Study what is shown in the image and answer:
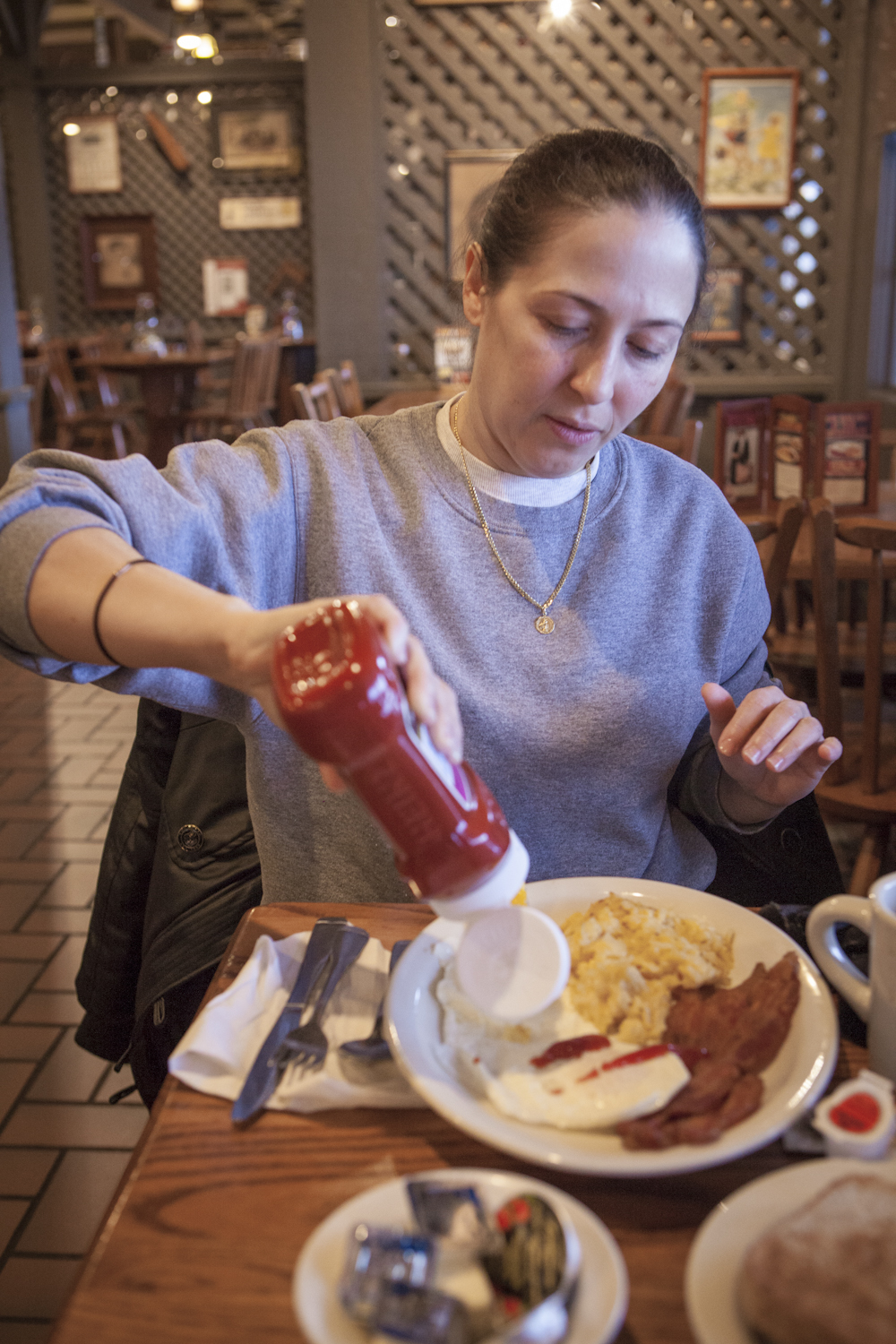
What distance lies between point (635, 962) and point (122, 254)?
9.60 m

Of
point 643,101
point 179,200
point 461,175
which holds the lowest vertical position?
point 461,175

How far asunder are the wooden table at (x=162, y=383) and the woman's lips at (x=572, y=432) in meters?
6.31

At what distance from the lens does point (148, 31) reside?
8.02 m

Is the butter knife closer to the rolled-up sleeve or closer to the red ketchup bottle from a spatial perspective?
the red ketchup bottle

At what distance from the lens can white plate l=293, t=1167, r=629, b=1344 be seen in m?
0.48

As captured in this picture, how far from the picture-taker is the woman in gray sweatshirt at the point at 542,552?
1.00 m

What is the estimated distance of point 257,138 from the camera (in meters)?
8.79

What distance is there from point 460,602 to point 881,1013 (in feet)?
1.95

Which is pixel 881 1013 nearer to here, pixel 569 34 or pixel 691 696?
pixel 691 696

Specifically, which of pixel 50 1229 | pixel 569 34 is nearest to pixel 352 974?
pixel 50 1229

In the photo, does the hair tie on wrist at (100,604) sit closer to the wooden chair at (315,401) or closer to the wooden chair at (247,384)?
the wooden chair at (315,401)

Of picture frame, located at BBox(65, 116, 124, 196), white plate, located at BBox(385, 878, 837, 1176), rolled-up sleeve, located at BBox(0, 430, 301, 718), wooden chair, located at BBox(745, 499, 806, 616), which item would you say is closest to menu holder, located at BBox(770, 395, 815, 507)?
wooden chair, located at BBox(745, 499, 806, 616)

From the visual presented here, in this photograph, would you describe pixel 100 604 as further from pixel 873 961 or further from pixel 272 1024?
pixel 873 961

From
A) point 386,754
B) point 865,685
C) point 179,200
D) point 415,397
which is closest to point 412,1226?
point 386,754
